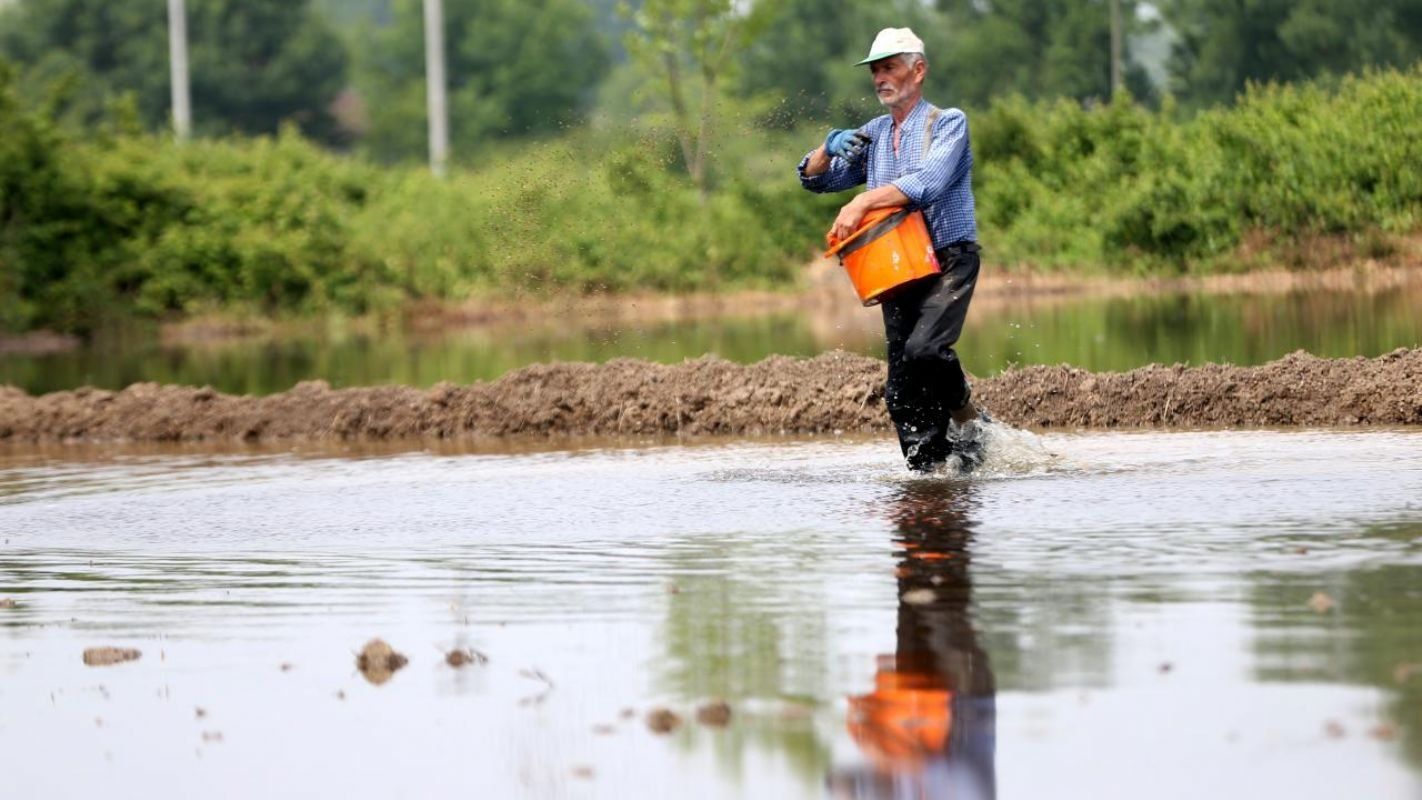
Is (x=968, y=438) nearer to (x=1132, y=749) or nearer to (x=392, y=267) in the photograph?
(x=1132, y=749)

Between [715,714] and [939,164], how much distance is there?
18.8 feet

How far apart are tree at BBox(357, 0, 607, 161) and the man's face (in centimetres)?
8603

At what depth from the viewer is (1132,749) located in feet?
17.8

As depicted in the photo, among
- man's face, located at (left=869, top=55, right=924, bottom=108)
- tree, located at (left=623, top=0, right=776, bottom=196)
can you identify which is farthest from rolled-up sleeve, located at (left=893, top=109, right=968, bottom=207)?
tree, located at (left=623, top=0, right=776, bottom=196)

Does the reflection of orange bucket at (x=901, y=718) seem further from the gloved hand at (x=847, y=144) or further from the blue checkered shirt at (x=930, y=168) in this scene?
the gloved hand at (x=847, y=144)

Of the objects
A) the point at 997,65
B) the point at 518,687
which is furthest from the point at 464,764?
the point at 997,65

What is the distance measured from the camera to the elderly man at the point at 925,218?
11.3m

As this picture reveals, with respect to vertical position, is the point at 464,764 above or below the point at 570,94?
below

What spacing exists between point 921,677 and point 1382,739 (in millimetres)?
1420

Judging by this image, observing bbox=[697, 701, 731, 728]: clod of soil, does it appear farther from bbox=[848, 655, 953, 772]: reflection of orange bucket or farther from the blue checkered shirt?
the blue checkered shirt

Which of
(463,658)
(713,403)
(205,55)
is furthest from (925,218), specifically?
(205,55)

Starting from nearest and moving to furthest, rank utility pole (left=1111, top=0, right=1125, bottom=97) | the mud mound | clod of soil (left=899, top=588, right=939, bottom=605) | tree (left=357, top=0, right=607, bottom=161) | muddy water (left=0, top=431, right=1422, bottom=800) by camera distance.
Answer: muddy water (left=0, top=431, right=1422, bottom=800)
clod of soil (left=899, top=588, right=939, bottom=605)
the mud mound
utility pole (left=1111, top=0, right=1125, bottom=97)
tree (left=357, top=0, right=607, bottom=161)

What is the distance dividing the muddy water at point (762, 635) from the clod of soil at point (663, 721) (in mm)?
35

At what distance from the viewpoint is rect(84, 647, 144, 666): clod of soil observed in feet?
23.9
